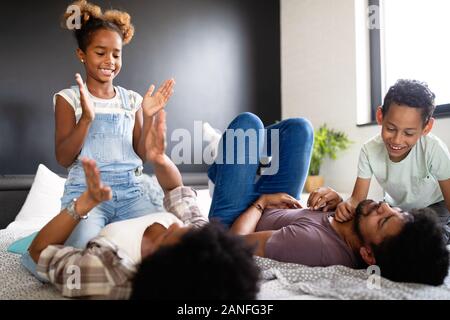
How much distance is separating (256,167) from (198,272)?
2.77 ft

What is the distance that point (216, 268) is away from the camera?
0.73 metres

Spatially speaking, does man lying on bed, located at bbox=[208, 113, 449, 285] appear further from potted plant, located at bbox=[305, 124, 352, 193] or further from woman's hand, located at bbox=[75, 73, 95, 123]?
potted plant, located at bbox=[305, 124, 352, 193]

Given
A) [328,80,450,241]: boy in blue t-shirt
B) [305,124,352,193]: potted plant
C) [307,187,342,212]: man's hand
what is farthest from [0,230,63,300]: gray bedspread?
[305,124,352,193]: potted plant

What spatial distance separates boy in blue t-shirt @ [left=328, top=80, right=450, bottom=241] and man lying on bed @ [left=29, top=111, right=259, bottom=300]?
781 mm

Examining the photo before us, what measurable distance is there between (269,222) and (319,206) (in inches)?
6.9

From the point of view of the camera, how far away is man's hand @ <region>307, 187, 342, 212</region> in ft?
4.72

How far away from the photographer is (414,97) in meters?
1.56

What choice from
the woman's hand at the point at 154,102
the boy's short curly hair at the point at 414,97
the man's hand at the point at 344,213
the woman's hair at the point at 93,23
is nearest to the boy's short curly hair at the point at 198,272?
the man's hand at the point at 344,213

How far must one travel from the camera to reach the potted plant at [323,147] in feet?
10.1

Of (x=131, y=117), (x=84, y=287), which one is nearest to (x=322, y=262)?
(x=84, y=287)

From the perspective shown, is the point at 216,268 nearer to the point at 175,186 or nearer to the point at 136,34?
the point at 175,186

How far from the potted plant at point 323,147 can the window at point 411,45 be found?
300 mm

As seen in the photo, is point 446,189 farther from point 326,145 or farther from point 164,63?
point 164,63

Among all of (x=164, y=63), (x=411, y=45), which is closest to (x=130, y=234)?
(x=164, y=63)
